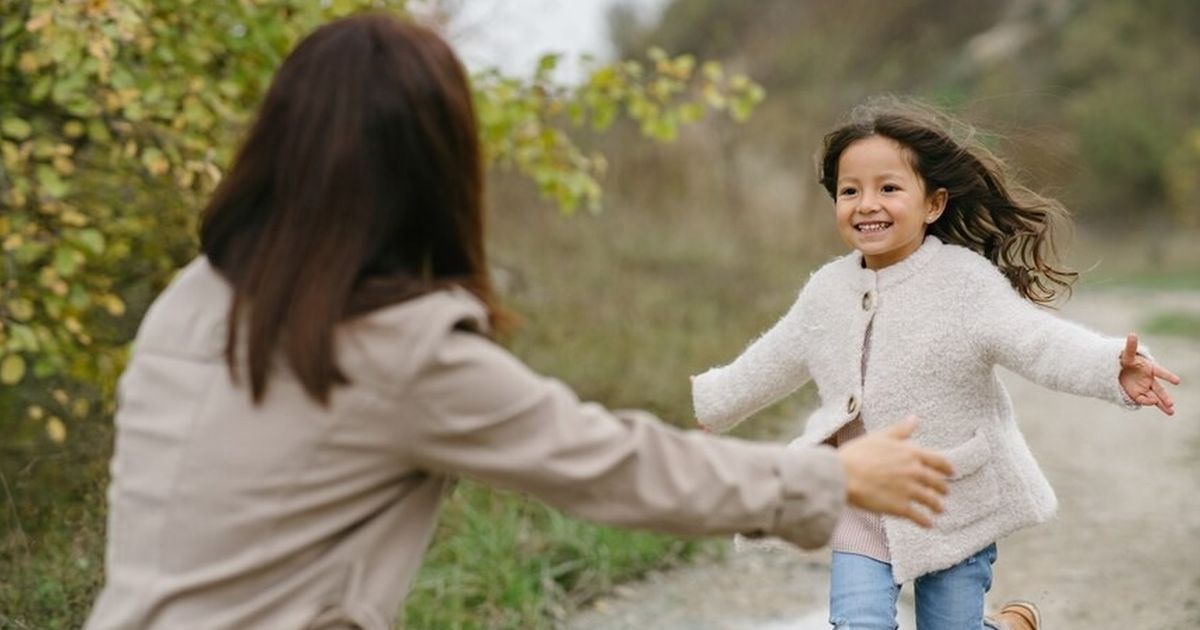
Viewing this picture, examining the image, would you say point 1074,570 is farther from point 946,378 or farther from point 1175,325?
point 1175,325

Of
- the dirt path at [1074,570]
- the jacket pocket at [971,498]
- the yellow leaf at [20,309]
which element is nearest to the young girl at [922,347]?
the jacket pocket at [971,498]

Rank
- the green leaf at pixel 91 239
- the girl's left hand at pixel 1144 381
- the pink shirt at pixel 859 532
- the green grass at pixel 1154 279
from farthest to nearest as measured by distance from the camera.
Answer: the green grass at pixel 1154 279 < the green leaf at pixel 91 239 < the pink shirt at pixel 859 532 < the girl's left hand at pixel 1144 381

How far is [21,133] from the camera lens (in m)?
3.87

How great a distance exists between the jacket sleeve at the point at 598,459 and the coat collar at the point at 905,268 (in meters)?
1.08

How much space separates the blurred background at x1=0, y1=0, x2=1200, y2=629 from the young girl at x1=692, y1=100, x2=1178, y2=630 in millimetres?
277

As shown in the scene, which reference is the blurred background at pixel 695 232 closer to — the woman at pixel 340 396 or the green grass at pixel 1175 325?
the green grass at pixel 1175 325

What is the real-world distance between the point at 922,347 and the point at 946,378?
8cm

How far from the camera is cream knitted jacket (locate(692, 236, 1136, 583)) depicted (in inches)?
115

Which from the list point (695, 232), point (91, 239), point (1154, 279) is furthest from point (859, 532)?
point (1154, 279)

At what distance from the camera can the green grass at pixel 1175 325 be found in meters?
11.9

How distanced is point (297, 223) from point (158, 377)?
0.29m

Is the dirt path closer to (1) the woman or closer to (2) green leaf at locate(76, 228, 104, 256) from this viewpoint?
(2) green leaf at locate(76, 228, 104, 256)

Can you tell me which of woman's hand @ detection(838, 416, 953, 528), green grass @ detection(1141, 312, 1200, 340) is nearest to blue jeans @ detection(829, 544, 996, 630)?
woman's hand @ detection(838, 416, 953, 528)

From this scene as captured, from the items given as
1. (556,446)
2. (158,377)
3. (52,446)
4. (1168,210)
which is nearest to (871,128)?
(556,446)
